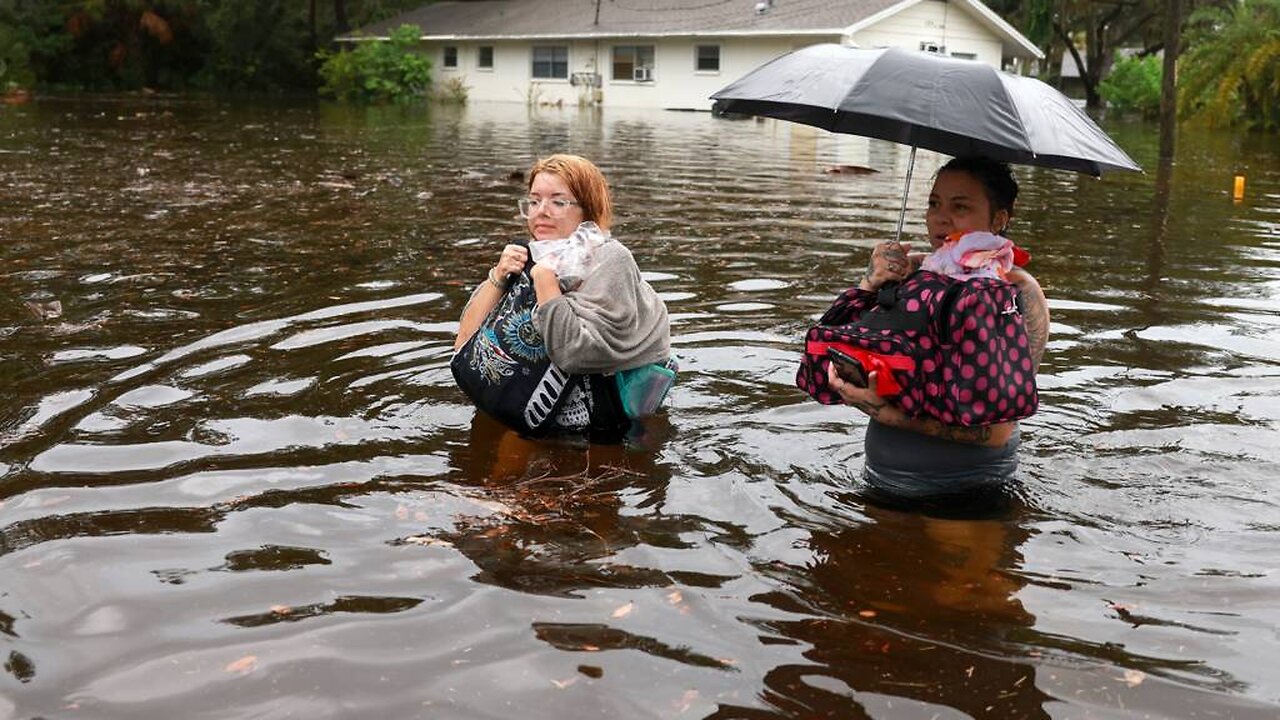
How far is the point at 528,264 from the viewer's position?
17.9ft

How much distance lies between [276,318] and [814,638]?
204 inches

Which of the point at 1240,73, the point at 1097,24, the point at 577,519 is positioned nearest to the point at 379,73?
the point at 1240,73

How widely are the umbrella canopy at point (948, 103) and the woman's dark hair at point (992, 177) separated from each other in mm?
56

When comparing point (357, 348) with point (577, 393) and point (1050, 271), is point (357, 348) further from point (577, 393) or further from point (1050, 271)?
point (1050, 271)

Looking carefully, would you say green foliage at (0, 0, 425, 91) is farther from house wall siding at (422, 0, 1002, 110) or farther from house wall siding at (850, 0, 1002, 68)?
house wall siding at (850, 0, 1002, 68)

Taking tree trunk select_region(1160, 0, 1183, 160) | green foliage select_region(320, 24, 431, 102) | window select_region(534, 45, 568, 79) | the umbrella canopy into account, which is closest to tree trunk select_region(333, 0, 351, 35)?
green foliage select_region(320, 24, 431, 102)

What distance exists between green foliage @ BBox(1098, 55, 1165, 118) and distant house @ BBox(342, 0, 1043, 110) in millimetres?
4058

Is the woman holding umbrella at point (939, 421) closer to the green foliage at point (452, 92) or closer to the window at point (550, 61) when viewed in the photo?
the green foliage at point (452, 92)

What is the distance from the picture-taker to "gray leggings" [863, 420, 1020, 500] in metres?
4.71

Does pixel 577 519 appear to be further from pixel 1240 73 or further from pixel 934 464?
pixel 1240 73

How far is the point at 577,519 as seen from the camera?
4762 mm

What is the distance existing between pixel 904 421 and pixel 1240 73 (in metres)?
30.3

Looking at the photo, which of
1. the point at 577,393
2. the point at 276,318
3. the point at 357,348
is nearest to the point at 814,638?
the point at 577,393

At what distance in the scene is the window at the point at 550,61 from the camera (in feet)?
147
